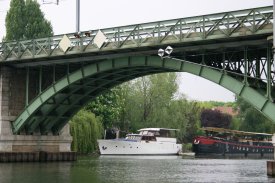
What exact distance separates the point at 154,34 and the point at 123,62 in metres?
4.14

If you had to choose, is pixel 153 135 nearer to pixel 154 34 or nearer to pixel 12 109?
pixel 12 109

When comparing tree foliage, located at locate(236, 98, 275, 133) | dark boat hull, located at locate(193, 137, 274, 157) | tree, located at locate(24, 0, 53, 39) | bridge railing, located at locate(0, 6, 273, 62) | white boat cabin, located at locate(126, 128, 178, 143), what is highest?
tree, located at locate(24, 0, 53, 39)

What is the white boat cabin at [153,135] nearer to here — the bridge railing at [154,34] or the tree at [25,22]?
the tree at [25,22]

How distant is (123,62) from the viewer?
1708 inches

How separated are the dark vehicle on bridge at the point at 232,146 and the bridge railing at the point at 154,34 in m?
45.2

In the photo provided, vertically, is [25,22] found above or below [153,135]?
above

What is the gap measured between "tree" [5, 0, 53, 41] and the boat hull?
16.6 meters

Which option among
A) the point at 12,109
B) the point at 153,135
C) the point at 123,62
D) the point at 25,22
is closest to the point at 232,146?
the point at 153,135

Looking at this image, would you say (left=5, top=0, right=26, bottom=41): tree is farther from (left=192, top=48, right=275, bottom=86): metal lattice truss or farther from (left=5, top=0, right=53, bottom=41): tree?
(left=192, top=48, right=275, bottom=86): metal lattice truss

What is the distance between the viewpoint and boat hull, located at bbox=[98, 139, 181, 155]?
78.9m

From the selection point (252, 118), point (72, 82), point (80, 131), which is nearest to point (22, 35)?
point (80, 131)

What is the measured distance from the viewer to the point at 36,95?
5297cm

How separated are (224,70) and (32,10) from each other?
4877 centimetres

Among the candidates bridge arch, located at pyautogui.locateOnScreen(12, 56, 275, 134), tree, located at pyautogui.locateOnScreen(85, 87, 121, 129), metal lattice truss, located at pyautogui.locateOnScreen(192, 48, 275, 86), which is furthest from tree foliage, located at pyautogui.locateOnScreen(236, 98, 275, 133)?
metal lattice truss, located at pyautogui.locateOnScreen(192, 48, 275, 86)
